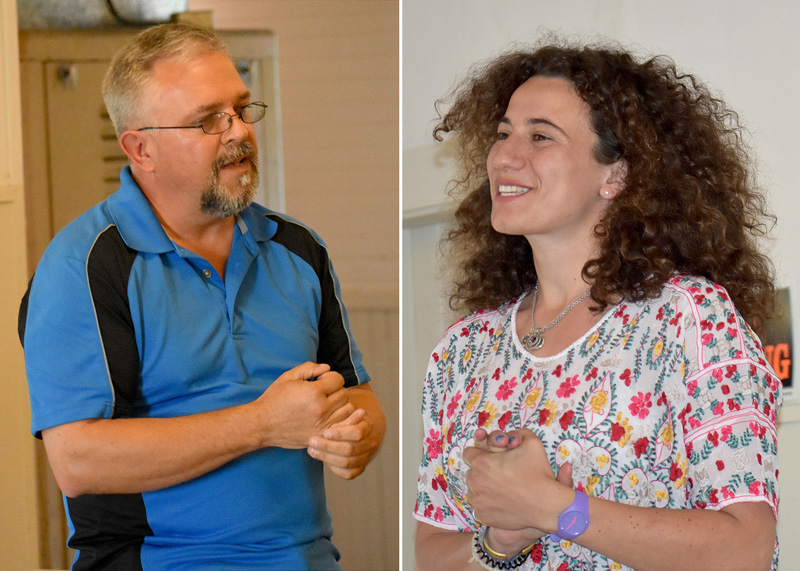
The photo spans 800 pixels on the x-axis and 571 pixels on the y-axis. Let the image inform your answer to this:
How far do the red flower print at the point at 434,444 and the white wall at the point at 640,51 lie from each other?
0.81m

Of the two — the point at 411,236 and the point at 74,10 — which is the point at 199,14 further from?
the point at 411,236

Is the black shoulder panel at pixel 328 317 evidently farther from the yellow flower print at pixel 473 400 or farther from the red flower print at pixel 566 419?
the red flower print at pixel 566 419

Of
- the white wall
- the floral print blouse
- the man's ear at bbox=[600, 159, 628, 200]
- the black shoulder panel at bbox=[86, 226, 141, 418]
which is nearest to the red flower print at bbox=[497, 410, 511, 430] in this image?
the floral print blouse

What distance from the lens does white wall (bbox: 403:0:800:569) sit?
1.92 meters

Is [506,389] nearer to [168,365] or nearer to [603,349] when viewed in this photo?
[603,349]

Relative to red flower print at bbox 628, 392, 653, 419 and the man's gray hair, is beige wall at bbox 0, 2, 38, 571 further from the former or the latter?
red flower print at bbox 628, 392, 653, 419

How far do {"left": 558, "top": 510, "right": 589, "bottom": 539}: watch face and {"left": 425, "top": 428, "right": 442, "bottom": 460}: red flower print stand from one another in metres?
0.36

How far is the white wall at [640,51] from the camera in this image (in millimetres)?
1922

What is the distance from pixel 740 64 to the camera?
6.48ft

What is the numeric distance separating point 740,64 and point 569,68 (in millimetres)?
643

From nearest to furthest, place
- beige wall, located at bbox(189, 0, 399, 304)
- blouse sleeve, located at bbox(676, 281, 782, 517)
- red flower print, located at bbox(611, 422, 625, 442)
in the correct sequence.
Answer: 1. blouse sleeve, located at bbox(676, 281, 782, 517)
2. red flower print, located at bbox(611, 422, 625, 442)
3. beige wall, located at bbox(189, 0, 399, 304)

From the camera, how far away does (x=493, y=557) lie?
1.33 m

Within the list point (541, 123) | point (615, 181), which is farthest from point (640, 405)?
point (541, 123)

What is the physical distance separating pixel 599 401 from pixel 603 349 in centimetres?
10
